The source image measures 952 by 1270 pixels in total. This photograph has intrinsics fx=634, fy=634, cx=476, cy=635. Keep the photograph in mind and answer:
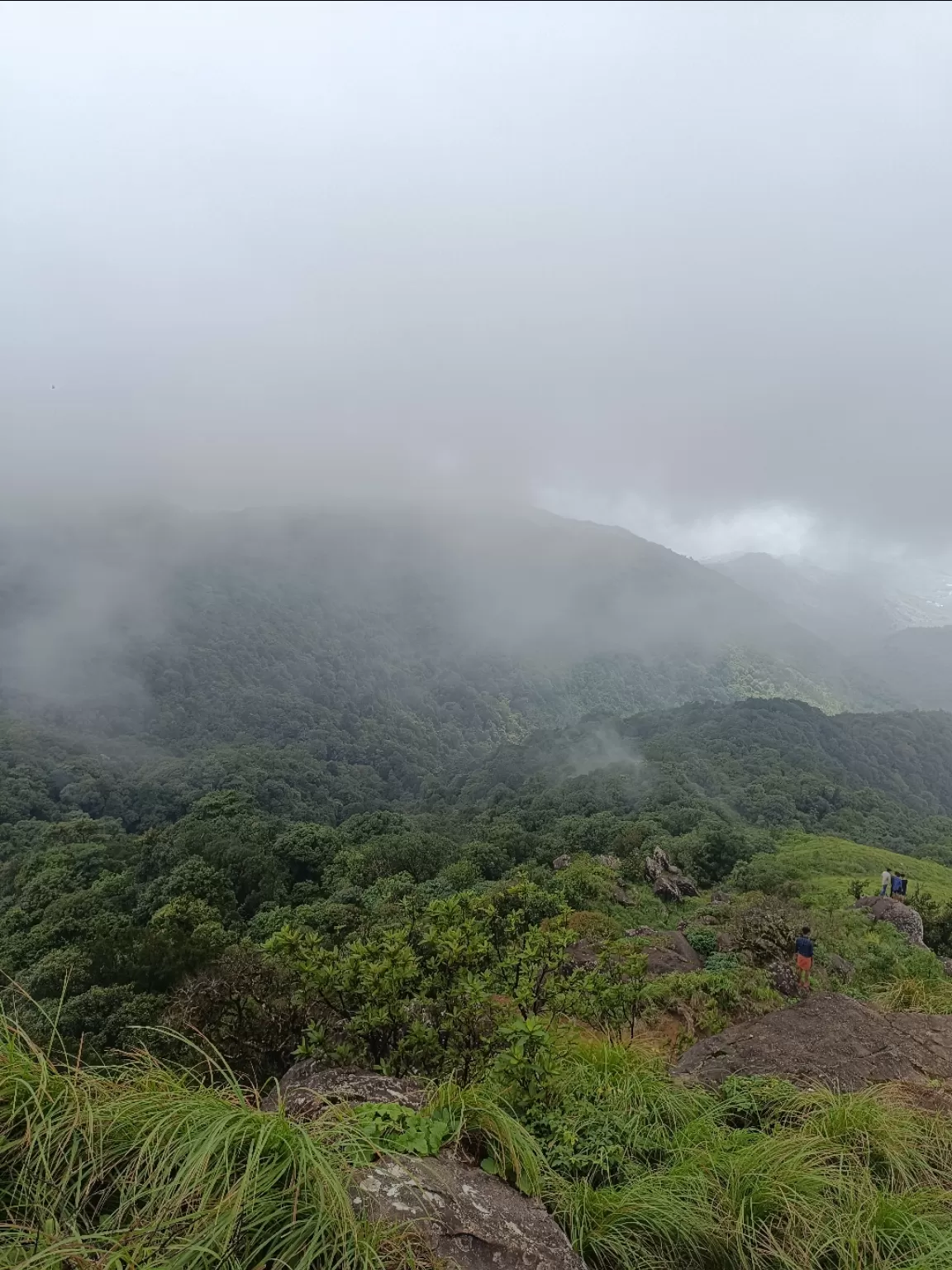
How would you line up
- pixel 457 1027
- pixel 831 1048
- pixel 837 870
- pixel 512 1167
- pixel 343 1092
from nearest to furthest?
pixel 512 1167 → pixel 343 1092 → pixel 457 1027 → pixel 831 1048 → pixel 837 870

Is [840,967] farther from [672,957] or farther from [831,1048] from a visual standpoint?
[831,1048]

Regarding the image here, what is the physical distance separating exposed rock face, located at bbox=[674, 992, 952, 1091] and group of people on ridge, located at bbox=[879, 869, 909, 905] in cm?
1568

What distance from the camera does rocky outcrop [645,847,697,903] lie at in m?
27.9

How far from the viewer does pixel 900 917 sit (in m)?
19.5

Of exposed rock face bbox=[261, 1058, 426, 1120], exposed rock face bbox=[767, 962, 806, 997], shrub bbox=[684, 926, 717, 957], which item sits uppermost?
exposed rock face bbox=[261, 1058, 426, 1120]

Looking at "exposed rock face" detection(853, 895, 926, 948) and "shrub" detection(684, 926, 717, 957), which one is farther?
"exposed rock face" detection(853, 895, 926, 948)

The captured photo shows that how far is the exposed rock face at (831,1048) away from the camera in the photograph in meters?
6.71

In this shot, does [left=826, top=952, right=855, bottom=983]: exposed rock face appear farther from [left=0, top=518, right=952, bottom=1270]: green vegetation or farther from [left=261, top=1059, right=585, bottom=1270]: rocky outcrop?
[left=261, top=1059, right=585, bottom=1270]: rocky outcrop

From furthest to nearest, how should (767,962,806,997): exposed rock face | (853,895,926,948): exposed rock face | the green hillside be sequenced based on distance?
the green hillside < (853,895,926,948): exposed rock face < (767,962,806,997): exposed rock face

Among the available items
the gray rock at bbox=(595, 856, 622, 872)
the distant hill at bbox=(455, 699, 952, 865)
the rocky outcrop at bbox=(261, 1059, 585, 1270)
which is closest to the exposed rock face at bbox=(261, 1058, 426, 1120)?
the rocky outcrop at bbox=(261, 1059, 585, 1270)

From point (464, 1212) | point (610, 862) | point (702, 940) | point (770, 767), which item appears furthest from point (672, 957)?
point (770, 767)

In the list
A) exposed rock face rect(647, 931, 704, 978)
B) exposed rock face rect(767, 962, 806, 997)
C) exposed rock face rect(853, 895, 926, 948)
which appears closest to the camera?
exposed rock face rect(767, 962, 806, 997)

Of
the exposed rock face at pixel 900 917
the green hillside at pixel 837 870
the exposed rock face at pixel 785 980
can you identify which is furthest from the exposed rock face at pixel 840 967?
the green hillside at pixel 837 870

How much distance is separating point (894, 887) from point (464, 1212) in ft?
81.6
